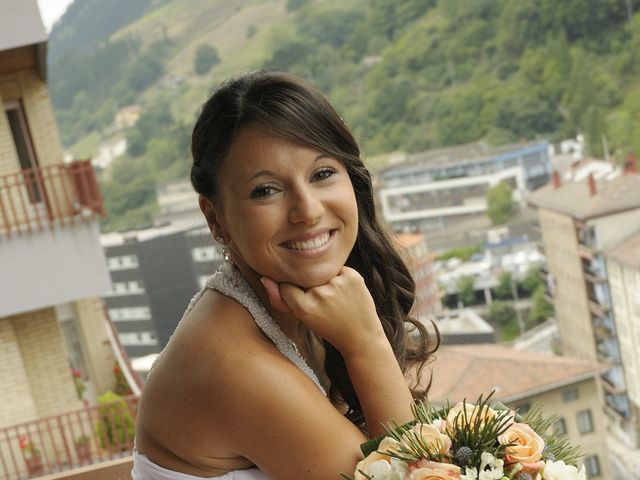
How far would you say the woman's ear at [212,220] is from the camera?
3.78ft

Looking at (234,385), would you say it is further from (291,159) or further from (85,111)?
(85,111)

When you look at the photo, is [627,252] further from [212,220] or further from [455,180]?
[212,220]

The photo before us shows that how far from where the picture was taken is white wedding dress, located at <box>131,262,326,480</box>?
1107mm

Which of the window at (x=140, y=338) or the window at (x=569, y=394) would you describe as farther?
the window at (x=140, y=338)

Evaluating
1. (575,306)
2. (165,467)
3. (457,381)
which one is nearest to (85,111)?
(575,306)

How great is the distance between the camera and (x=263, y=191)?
3.47 ft

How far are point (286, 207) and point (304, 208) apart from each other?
21 mm

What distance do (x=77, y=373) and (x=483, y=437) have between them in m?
5.60

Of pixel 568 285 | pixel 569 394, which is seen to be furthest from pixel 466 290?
pixel 569 394

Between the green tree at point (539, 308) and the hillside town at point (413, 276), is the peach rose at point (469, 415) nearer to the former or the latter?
the hillside town at point (413, 276)

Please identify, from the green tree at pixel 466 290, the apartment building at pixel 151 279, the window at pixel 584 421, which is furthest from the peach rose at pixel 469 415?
the green tree at pixel 466 290

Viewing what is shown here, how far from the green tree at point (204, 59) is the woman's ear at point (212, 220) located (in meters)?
46.5

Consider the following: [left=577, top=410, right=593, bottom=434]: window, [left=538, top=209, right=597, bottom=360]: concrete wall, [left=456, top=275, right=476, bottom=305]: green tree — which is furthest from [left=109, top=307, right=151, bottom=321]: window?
[left=538, top=209, right=597, bottom=360]: concrete wall

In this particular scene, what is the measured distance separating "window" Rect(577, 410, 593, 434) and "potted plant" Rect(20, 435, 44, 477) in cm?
2070
